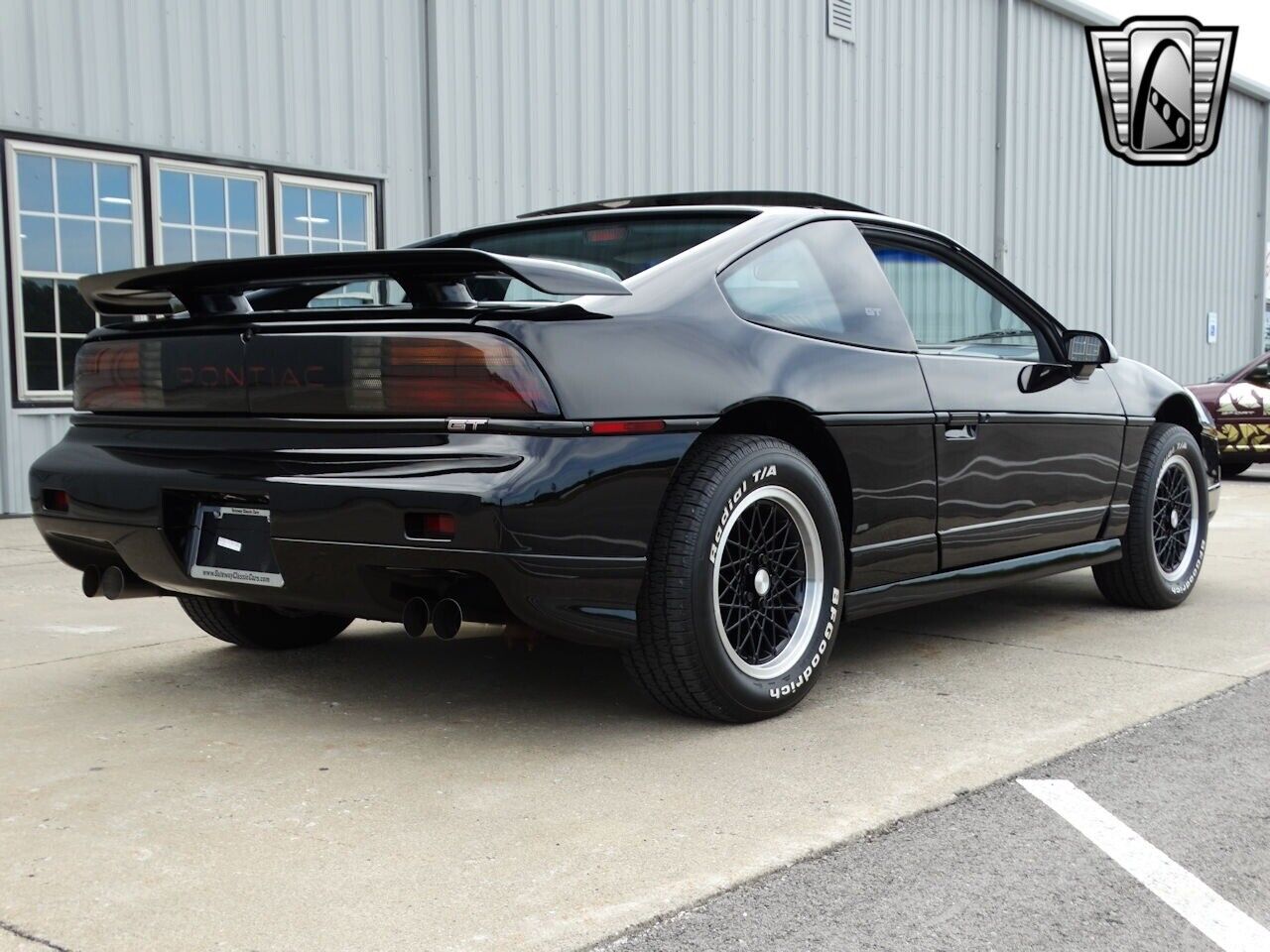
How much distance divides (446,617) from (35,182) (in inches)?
278

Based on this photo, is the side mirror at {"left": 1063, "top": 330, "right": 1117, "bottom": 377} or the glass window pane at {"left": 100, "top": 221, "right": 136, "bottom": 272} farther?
the glass window pane at {"left": 100, "top": 221, "right": 136, "bottom": 272}

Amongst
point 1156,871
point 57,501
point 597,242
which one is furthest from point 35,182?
point 1156,871

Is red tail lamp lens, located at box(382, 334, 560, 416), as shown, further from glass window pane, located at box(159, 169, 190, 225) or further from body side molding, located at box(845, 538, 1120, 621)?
glass window pane, located at box(159, 169, 190, 225)

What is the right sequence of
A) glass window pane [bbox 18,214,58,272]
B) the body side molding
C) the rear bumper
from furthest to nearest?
glass window pane [bbox 18,214,58,272] → the body side molding → the rear bumper

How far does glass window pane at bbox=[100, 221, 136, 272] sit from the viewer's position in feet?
31.1

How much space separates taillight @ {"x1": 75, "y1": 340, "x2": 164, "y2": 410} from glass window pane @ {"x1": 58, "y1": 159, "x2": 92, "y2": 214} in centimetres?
582

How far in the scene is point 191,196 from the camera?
9.94 m

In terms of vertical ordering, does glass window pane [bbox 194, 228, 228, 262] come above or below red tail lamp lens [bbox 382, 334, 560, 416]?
above

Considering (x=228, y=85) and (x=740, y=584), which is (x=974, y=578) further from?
(x=228, y=85)

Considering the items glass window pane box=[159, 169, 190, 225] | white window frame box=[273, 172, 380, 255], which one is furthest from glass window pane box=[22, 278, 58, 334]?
white window frame box=[273, 172, 380, 255]

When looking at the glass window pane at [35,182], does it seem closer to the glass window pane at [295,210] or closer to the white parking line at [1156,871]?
the glass window pane at [295,210]

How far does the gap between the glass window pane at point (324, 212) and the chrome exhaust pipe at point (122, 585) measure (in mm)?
7215

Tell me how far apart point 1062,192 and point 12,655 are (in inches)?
681

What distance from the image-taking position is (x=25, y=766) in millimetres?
3271
